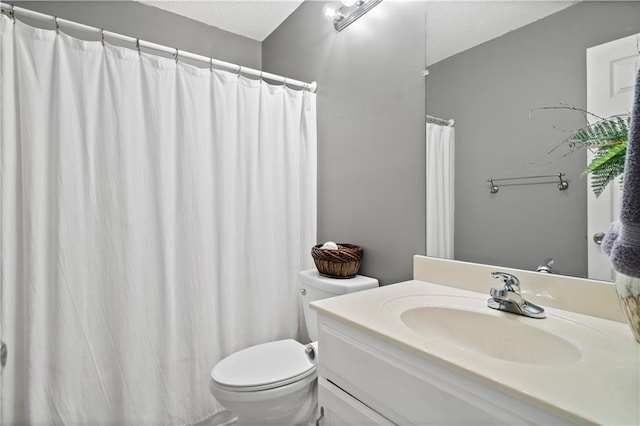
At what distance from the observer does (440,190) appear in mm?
1217

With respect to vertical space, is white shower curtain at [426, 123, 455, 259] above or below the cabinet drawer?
above

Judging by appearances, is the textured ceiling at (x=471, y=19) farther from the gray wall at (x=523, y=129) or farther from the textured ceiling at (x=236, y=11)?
the textured ceiling at (x=236, y=11)

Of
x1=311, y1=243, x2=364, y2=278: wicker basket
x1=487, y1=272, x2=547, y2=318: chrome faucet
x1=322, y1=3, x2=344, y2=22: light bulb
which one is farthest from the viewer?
x1=322, y1=3, x2=344, y2=22: light bulb

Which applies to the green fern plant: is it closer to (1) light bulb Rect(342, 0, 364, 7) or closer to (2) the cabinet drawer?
(2) the cabinet drawer

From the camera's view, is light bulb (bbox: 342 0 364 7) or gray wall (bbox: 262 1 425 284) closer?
gray wall (bbox: 262 1 425 284)

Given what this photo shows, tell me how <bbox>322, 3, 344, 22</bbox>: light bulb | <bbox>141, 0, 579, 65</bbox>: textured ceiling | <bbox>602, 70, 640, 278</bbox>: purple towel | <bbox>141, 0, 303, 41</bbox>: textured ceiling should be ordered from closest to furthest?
<bbox>602, 70, 640, 278</bbox>: purple towel, <bbox>141, 0, 579, 65</bbox>: textured ceiling, <bbox>322, 3, 344, 22</bbox>: light bulb, <bbox>141, 0, 303, 41</bbox>: textured ceiling

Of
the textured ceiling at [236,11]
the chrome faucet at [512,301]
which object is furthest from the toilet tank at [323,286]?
the textured ceiling at [236,11]

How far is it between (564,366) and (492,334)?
0.97 feet

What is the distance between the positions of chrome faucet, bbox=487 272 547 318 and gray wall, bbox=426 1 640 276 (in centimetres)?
11

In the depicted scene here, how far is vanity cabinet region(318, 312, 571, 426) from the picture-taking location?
22.0 inches

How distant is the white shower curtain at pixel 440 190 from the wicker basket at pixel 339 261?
359 mm

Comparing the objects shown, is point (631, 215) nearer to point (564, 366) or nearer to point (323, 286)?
point (564, 366)

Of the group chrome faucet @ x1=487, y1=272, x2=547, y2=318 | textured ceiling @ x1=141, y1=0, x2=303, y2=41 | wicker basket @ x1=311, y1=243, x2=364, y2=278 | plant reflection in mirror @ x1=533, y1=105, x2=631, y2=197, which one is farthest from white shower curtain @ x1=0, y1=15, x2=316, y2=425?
plant reflection in mirror @ x1=533, y1=105, x2=631, y2=197

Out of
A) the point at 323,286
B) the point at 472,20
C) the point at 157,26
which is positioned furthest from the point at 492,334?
the point at 157,26
